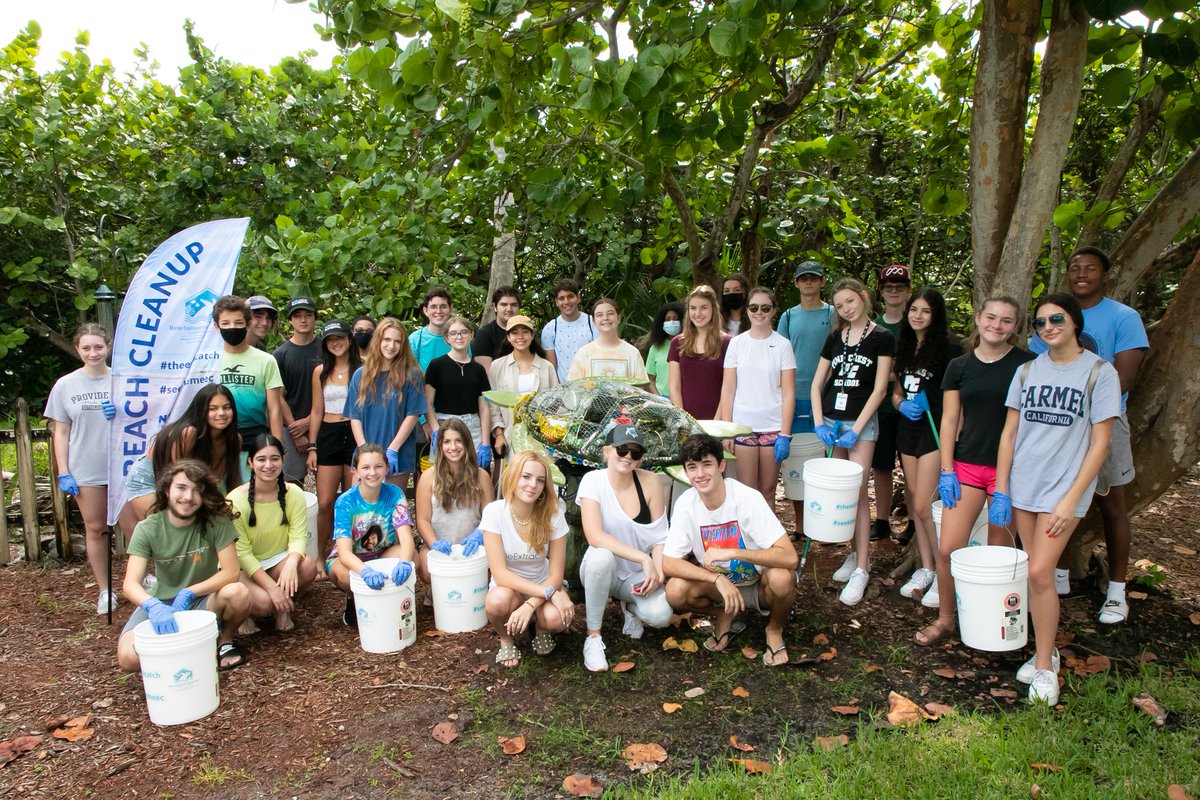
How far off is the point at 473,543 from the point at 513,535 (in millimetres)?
284

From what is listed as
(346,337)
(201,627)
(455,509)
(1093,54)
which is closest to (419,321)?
(346,337)

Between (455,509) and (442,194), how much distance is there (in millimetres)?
2038

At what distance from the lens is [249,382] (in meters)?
5.07

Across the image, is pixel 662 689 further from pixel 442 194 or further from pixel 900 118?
pixel 900 118

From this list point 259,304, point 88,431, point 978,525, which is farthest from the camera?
point 259,304

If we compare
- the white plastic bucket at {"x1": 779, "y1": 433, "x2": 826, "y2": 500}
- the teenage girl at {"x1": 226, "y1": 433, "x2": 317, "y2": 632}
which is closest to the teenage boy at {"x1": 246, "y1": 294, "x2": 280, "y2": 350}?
the teenage girl at {"x1": 226, "y1": 433, "x2": 317, "y2": 632}

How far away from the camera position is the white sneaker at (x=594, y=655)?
3.94 m

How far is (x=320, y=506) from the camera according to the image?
17.2 ft

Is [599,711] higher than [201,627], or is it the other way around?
[201,627]

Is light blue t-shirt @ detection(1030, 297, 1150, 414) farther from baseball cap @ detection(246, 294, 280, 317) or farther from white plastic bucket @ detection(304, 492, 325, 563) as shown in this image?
baseball cap @ detection(246, 294, 280, 317)

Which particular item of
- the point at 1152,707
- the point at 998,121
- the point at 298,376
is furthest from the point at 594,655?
the point at 998,121

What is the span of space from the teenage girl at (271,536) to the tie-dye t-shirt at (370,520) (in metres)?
0.28

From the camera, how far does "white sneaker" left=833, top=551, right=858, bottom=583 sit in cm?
500

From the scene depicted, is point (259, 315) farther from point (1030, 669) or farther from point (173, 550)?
point (1030, 669)
